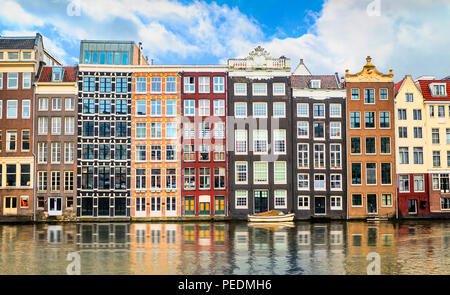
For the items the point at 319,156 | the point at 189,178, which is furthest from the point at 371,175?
the point at 189,178

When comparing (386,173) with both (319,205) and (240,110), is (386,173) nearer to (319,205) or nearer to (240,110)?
(319,205)

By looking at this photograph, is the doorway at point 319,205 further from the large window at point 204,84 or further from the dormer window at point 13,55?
the dormer window at point 13,55

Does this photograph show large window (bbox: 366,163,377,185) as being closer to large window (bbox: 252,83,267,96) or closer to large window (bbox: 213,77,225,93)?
large window (bbox: 252,83,267,96)

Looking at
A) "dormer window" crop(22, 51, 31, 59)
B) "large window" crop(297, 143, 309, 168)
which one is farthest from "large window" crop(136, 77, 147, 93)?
"large window" crop(297, 143, 309, 168)

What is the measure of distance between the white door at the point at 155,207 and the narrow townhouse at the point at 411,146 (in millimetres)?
33066

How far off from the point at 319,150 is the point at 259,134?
28.4 ft

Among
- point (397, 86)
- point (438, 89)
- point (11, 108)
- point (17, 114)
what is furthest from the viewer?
point (397, 86)

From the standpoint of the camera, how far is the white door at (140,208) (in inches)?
2389

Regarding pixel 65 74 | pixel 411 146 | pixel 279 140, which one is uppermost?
pixel 65 74

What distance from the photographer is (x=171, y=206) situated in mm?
61000

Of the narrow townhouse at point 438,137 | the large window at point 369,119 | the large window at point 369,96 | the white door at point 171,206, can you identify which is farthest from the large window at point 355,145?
the white door at point 171,206
